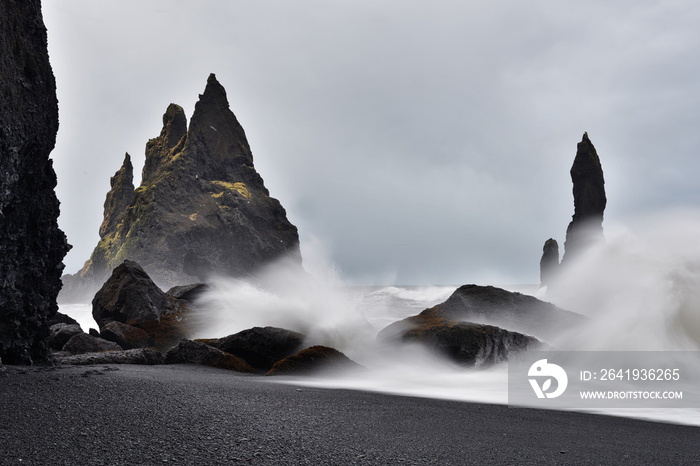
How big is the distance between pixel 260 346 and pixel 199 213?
61806mm

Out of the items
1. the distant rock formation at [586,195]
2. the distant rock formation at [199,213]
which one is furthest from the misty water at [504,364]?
the distant rock formation at [199,213]

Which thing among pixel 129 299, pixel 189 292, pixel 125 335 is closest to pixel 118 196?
pixel 189 292

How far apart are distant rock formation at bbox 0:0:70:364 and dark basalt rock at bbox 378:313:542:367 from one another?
7564mm

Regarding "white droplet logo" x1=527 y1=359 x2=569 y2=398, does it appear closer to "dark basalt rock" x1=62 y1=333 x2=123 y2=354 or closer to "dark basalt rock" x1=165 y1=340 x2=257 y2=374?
"dark basalt rock" x1=165 y1=340 x2=257 y2=374

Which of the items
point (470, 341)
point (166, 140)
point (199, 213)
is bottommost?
point (470, 341)

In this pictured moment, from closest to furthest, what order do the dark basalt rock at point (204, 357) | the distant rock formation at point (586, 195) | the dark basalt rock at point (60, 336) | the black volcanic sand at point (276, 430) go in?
the black volcanic sand at point (276, 430) < the dark basalt rock at point (204, 357) < the dark basalt rock at point (60, 336) < the distant rock formation at point (586, 195)

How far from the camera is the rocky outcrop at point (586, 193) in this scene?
52469mm

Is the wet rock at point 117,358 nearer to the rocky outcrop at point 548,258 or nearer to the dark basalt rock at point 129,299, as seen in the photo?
the dark basalt rock at point 129,299

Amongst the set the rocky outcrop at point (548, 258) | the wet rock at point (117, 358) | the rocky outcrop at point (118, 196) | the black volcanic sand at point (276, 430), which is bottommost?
the black volcanic sand at point (276, 430)

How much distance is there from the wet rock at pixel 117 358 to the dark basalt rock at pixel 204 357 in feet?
0.96

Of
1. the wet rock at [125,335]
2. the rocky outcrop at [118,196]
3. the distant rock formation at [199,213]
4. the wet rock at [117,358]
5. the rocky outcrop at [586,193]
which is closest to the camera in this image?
the wet rock at [117,358]

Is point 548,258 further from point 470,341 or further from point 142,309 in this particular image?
point 142,309

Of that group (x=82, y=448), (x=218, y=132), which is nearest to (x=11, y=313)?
(x=82, y=448)

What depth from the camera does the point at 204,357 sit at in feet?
27.6
